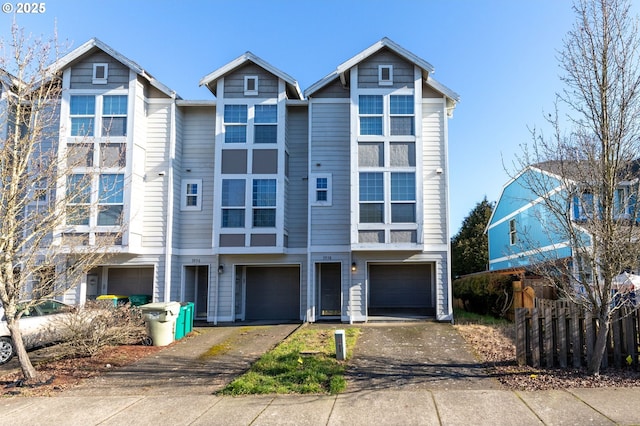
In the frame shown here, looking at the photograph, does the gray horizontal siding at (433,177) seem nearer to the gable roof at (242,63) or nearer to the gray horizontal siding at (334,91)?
the gray horizontal siding at (334,91)

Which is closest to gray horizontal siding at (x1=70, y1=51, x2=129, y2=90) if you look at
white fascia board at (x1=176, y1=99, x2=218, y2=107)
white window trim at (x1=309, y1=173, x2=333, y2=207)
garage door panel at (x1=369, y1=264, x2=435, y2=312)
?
white fascia board at (x1=176, y1=99, x2=218, y2=107)

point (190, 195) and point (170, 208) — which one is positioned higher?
point (190, 195)

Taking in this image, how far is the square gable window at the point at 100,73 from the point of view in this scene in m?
15.9

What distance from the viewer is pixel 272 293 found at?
1764cm

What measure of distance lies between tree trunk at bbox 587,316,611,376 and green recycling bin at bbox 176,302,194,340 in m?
9.71

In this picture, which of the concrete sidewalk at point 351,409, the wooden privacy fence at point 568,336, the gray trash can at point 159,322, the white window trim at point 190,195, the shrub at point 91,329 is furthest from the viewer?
the white window trim at point 190,195

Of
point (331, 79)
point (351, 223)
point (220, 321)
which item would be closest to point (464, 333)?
point (351, 223)

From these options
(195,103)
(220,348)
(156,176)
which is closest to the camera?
(220,348)

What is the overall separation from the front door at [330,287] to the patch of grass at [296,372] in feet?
19.5

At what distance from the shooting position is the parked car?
10180 mm

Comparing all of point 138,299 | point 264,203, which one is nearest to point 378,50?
point 264,203

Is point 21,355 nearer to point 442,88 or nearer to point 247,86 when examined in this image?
point 247,86

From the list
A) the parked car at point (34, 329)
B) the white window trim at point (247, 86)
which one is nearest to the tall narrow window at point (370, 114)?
the white window trim at point (247, 86)

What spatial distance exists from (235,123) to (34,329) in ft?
29.1
